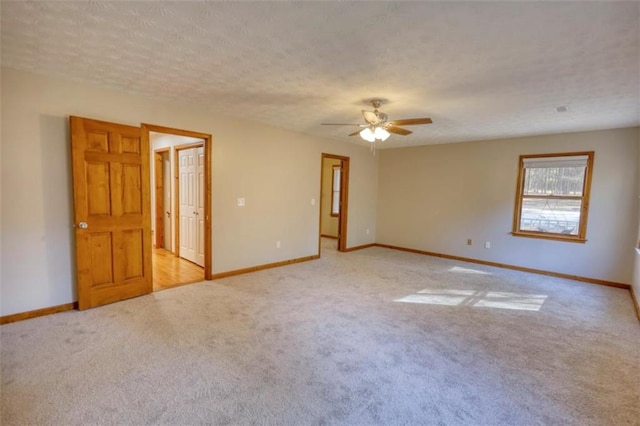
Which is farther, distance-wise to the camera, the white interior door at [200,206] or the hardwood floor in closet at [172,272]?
the white interior door at [200,206]

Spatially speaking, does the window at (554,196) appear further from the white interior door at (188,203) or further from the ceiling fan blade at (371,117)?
the white interior door at (188,203)

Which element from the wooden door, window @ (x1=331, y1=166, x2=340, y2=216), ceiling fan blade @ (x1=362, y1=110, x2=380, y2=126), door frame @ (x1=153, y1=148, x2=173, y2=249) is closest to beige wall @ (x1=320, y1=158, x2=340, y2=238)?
window @ (x1=331, y1=166, x2=340, y2=216)

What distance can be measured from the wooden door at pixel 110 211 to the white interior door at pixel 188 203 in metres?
1.51

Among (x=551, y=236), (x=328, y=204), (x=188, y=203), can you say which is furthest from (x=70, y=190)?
(x=551, y=236)

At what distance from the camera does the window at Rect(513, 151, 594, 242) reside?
16.0 ft

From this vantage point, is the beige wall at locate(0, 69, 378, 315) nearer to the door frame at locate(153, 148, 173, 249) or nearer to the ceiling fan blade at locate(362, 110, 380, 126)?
the ceiling fan blade at locate(362, 110, 380, 126)

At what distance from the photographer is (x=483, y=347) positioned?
2768 mm

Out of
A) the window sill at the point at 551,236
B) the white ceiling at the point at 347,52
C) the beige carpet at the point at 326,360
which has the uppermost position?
the white ceiling at the point at 347,52

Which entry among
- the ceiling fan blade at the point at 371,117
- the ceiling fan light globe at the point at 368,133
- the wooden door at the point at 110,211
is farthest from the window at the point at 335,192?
the wooden door at the point at 110,211

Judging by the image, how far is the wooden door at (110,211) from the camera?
3.21m

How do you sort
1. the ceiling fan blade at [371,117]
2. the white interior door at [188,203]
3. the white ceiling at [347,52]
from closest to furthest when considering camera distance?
the white ceiling at [347,52] → the ceiling fan blade at [371,117] → the white interior door at [188,203]

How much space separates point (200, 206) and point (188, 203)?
18.9 inches

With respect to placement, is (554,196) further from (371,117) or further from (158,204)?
(158,204)

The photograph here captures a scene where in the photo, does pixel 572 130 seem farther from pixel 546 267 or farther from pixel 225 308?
pixel 225 308
